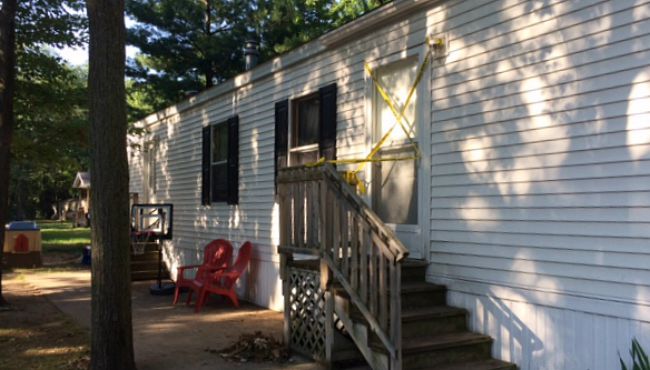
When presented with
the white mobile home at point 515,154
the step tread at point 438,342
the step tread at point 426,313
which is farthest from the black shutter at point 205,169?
the step tread at point 438,342

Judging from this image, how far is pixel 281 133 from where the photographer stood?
8484mm

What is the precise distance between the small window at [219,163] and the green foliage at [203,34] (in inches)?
390

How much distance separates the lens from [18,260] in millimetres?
14727

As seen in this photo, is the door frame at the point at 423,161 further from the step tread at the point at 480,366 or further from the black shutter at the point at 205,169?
the black shutter at the point at 205,169

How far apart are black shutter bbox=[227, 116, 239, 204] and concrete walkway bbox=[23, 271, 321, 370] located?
178 centimetres

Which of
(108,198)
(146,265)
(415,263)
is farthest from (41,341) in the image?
(146,265)

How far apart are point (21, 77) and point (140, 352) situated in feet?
20.8

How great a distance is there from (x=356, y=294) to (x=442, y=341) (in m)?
0.83

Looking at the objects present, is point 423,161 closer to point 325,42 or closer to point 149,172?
point 325,42

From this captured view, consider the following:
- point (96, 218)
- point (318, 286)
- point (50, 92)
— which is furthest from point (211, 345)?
point (50, 92)

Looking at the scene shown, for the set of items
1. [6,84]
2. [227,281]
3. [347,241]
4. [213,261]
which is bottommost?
[227,281]

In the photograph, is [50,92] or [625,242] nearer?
[625,242]

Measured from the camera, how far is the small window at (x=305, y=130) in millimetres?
7929

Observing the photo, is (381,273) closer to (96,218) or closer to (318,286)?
(318,286)
